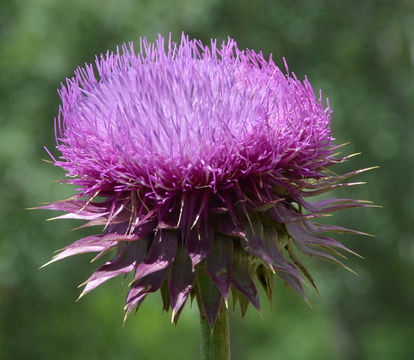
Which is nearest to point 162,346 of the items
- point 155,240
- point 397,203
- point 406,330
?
point 406,330

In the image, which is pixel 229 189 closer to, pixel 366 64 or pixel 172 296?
pixel 172 296

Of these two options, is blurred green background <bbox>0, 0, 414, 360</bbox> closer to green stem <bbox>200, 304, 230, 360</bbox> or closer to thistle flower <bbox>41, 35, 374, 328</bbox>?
thistle flower <bbox>41, 35, 374, 328</bbox>

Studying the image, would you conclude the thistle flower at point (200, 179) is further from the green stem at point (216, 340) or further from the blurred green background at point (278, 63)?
the blurred green background at point (278, 63)

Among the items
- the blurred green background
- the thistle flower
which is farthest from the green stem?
the blurred green background

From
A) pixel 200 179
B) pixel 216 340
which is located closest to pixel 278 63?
pixel 200 179

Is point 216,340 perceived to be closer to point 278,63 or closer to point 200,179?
point 200,179
